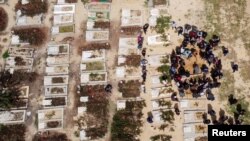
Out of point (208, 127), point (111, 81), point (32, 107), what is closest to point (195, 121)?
point (208, 127)

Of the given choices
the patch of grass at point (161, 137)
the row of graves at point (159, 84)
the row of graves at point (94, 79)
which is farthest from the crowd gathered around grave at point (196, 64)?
the row of graves at point (94, 79)

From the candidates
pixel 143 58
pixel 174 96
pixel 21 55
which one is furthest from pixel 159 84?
pixel 21 55

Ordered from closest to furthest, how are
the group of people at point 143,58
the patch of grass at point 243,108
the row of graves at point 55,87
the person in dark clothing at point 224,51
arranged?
the patch of grass at point 243,108 → the row of graves at point 55,87 → the group of people at point 143,58 → the person in dark clothing at point 224,51

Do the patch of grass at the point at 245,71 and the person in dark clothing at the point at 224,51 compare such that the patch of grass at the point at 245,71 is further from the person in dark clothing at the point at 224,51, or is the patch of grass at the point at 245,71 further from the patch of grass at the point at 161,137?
the patch of grass at the point at 161,137

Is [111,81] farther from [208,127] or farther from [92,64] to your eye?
[208,127]

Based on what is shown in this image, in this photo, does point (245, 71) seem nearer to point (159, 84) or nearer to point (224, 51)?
point (224, 51)
